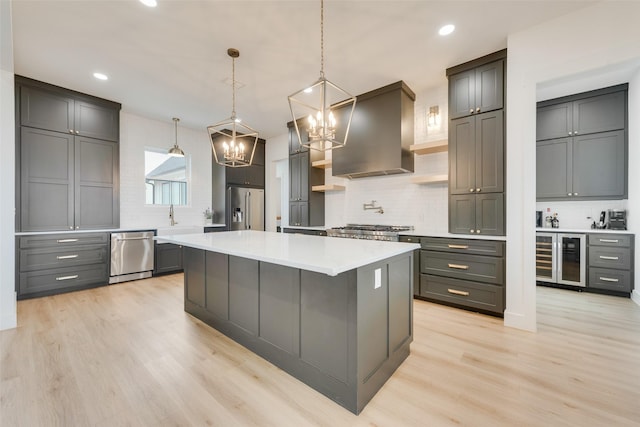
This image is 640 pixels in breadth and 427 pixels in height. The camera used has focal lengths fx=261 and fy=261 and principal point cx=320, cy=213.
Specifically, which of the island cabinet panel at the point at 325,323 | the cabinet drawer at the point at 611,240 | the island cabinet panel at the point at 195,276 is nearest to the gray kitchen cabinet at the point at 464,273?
the cabinet drawer at the point at 611,240

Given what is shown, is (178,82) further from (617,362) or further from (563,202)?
(563,202)

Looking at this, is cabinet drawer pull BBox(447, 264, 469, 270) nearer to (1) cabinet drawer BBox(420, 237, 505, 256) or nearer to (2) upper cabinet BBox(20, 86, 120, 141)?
(1) cabinet drawer BBox(420, 237, 505, 256)

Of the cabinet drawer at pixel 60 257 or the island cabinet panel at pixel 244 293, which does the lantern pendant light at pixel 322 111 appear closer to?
the island cabinet panel at pixel 244 293

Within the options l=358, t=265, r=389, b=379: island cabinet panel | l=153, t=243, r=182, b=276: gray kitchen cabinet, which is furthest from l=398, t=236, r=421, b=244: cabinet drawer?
l=153, t=243, r=182, b=276: gray kitchen cabinet

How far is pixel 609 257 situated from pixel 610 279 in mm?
305

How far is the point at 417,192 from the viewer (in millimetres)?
4152

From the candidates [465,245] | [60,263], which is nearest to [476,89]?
[465,245]

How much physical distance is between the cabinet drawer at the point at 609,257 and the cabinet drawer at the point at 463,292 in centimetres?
206

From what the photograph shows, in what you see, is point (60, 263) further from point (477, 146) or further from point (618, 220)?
point (618, 220)

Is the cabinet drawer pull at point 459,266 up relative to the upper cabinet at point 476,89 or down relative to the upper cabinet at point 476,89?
down

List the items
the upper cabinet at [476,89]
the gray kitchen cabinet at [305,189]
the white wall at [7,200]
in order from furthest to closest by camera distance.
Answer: the gray kitchen cabinet at [305,189] < the upper cabinet at [476,89] < the white wall at [7,200]

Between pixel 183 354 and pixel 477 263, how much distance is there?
10.4 feet

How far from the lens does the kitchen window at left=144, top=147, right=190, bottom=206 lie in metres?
5.29

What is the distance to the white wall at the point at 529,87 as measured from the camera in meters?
2.38
